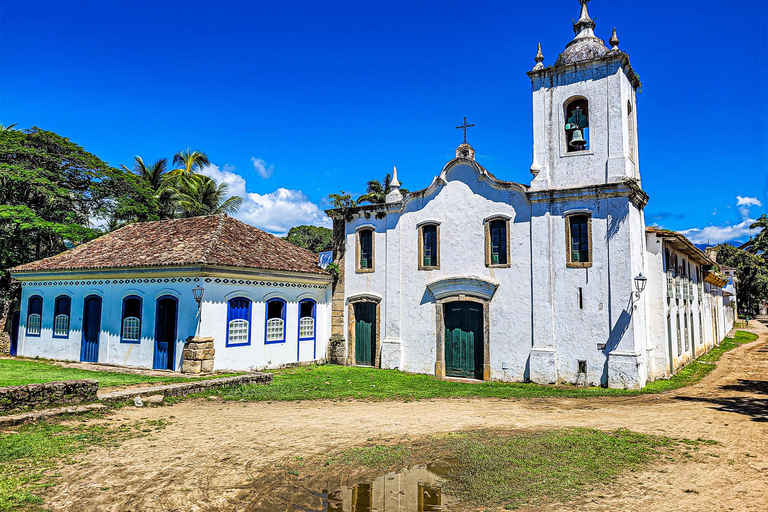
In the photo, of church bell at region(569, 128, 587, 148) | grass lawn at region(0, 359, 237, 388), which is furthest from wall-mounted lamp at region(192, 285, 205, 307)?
church bell at region(569, 128, 587, 148)

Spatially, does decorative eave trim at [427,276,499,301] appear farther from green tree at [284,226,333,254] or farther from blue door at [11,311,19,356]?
green tree at [284,226,333,254]

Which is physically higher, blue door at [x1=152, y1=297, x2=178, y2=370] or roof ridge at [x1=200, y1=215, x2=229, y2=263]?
roof ridge at [x1=200, y1=215, x2=229, y2=263]

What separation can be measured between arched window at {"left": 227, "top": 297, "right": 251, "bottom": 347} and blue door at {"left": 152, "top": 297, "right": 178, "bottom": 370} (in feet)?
5.39

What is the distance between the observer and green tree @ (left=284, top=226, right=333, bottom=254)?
58188 millimetres

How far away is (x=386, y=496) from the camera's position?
6.27m

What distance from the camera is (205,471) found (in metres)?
6.84

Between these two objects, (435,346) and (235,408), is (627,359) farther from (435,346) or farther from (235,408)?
(235,408)

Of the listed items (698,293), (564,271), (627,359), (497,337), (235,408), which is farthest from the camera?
(698,293)

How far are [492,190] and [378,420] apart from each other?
917 centimetres

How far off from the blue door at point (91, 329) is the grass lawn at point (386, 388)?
6.40 m

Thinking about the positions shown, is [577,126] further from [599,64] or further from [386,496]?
[386,496]

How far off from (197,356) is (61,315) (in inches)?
285

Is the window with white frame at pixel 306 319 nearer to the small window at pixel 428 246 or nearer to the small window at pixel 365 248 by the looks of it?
the small window at pixel 365 248

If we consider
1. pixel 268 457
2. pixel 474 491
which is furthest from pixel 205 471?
pixel 474 491
